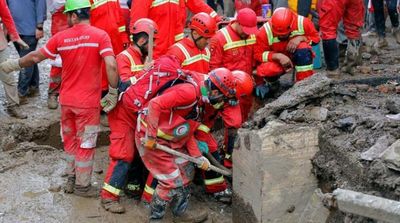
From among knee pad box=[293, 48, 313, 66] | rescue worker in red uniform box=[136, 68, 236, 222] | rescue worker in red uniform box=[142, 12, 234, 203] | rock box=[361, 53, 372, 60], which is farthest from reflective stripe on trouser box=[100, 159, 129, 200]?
rock box=[361, 53, 372, 60]

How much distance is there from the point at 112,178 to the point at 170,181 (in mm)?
676

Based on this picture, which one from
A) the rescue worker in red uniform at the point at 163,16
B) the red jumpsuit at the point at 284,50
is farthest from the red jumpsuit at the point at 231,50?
the rescue worker in red uniform at the point at 163,16

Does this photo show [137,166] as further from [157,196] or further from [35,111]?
[35,111]

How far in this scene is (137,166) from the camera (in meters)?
6.39

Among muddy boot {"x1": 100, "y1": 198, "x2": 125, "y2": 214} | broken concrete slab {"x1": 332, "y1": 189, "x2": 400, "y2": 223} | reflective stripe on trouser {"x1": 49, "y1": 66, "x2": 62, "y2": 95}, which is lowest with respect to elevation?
muddy boot {"x1": 100, "y1": 198, "x2": 125, "y2": 214}

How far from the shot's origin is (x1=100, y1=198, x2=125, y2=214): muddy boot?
596 cm

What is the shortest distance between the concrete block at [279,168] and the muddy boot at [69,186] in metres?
1.88

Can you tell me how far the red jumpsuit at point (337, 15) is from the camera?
324 inches

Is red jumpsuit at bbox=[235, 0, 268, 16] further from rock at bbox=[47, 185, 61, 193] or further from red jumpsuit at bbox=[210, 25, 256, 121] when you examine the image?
rock at bbox=[47, 185, 61, 193]

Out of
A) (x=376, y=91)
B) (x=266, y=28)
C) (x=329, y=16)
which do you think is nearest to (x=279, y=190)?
(x=376, y=91)

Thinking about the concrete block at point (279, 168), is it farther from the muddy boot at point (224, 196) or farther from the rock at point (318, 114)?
the muddy boot at point (224, 196)

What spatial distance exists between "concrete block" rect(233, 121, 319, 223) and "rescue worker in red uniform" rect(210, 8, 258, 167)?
5.94 feet

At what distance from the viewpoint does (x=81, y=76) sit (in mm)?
5910

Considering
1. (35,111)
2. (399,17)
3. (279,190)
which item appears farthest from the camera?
(399,17)
